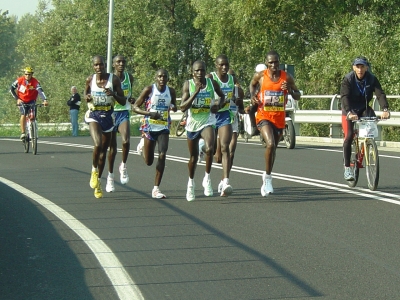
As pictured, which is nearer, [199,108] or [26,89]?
[199,108]

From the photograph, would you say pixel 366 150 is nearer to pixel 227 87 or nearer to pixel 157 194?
pixel 227 87

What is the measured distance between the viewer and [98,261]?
787 centimetres

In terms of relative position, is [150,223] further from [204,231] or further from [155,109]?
[155,109]

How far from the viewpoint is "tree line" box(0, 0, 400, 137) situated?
97.9 ft

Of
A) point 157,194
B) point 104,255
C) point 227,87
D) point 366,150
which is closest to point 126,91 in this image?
point 227,87

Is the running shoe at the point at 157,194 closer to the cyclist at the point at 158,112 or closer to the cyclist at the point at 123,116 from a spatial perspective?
the cyclist at the point at 158,112

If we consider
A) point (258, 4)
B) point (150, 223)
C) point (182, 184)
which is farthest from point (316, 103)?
point (150, 223)

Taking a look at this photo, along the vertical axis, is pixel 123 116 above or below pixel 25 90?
below

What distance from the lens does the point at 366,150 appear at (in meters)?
12.9

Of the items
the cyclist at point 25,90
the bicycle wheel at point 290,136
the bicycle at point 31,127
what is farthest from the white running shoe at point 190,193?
the bicycle wheel at point 290,136

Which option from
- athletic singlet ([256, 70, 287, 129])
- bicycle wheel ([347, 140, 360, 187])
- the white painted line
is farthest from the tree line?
the white painted line

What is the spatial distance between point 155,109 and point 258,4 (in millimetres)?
21509

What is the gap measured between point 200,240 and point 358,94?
15.2 feet

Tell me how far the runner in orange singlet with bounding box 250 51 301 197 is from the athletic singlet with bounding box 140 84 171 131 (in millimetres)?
1122
